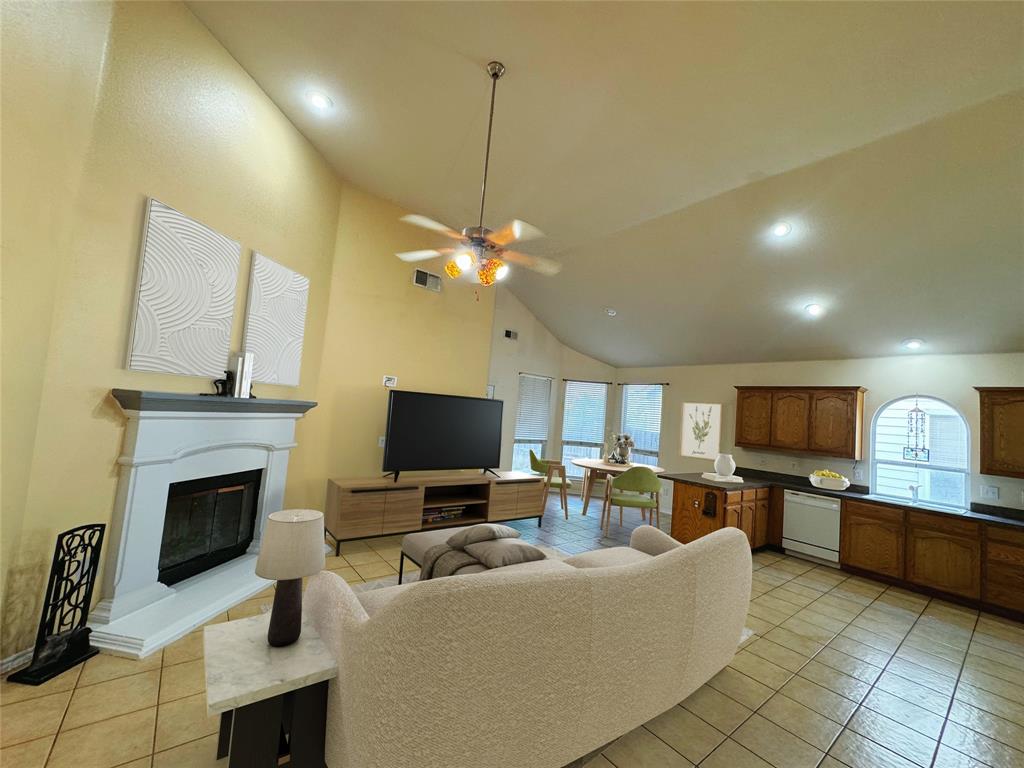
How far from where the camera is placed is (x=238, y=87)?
2.76 metres

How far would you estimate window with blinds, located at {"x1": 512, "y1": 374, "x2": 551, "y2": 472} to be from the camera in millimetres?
6613

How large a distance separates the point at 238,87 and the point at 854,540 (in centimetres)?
667

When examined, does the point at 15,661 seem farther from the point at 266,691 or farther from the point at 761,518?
the point at 761,518

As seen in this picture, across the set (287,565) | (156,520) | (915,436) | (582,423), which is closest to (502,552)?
(287,565)

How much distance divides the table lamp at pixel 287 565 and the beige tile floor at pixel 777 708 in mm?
682

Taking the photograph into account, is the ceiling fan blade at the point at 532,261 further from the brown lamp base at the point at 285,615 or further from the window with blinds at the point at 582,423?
the window with blinds at the point at 582,423

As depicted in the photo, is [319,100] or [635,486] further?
[635,486]

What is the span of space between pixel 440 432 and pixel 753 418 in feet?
13.3

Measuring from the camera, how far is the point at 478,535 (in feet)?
8.45

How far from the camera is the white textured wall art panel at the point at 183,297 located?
2314 millimetres

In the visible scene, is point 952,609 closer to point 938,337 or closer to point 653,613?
point 938,337

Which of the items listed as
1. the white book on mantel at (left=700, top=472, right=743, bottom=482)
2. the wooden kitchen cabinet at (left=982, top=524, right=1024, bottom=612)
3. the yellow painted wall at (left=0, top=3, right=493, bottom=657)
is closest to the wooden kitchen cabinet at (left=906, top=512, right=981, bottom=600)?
the wooden kitchen cabinet at (left=982, top=524, right=1024, bottom=612)

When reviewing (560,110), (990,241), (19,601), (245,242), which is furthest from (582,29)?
(19,601)

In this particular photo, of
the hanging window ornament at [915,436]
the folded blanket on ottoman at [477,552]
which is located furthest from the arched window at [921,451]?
the folded blanket on ottoman at [477,552]
